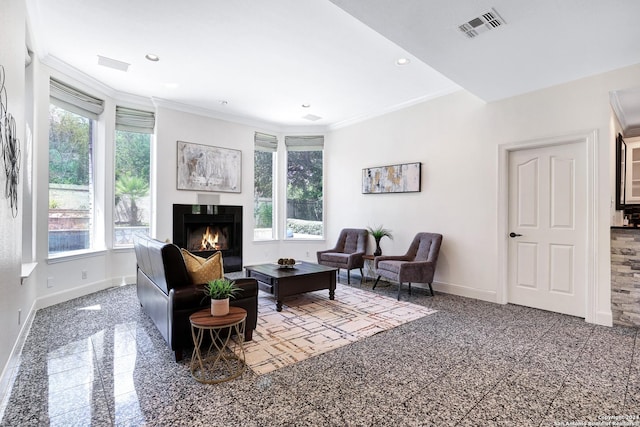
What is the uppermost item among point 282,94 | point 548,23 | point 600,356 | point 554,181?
point 282,94

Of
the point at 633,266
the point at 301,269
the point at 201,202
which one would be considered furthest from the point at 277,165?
the point at 633,266

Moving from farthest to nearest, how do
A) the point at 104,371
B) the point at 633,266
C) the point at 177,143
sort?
the point at 177,143, the point at 633,266, the point at 104,371

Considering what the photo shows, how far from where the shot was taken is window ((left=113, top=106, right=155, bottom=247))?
4977 millimetres

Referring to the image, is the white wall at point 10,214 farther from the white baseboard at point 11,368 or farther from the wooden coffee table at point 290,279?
the wooden coffee table at point 290,279

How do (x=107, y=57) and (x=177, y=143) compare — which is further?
(x=177, y=143)

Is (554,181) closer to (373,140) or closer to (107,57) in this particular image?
(373,140)

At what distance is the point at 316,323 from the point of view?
133 inches

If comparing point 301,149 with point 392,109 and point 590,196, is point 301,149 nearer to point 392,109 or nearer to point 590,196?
point 392,109

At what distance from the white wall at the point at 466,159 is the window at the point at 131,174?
363cm

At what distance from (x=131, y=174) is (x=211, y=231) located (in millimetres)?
1642

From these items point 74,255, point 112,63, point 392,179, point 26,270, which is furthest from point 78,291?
point 392,179

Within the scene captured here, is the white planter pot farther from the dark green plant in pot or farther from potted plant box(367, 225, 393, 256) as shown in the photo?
potted plant box(367, 225, 393, 256)

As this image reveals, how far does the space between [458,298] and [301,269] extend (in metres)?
2.22

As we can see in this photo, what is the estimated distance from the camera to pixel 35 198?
3701 millimetres
